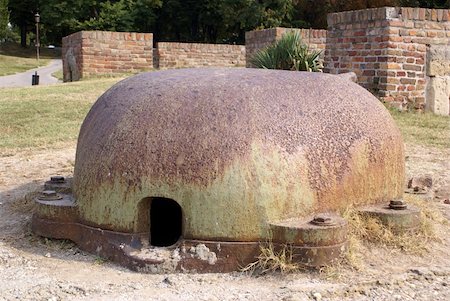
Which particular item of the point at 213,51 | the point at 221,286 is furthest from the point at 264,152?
A: the point at 213,51

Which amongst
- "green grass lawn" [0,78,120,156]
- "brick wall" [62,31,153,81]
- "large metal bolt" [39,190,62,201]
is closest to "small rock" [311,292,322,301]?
"large metal bolt" [39,190,62,201]

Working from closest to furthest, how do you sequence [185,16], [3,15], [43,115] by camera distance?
[43,115]
[185,16]
[3,15]

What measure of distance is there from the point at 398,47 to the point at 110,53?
10194 millimetres

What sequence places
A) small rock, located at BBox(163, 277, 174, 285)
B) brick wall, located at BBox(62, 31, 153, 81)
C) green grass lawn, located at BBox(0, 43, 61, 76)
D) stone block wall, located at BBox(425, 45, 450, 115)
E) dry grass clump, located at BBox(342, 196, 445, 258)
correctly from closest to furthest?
small rock, located at BBox(163, 277, 174, 285), dry grass clump, located at BBox(342, 196, 445, 258), stone block wall, located at BBox(425, 45, 450, 115), brick wall, located at BBox(62, 31, 153, 81), green grass lawn, located at BBox(0, 43, 61, 76)

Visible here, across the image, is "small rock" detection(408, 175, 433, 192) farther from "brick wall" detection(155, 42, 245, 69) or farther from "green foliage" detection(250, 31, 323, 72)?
"brick wall" detection(155, 42, 245, 69)

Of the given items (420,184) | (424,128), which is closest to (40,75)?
(424,128)

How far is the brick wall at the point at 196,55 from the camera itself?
20203 mm

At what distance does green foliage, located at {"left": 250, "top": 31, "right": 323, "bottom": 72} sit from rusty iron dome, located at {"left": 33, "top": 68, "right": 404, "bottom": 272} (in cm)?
773

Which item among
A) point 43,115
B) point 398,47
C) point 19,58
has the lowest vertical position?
point 43,115

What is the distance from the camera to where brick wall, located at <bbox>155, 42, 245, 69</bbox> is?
2020 centimetres

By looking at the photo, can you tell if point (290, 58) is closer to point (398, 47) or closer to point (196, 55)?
point (398, 47)

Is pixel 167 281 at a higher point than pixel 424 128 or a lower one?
lower

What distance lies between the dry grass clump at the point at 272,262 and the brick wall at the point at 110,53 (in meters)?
15.5

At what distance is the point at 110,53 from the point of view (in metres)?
18.4
